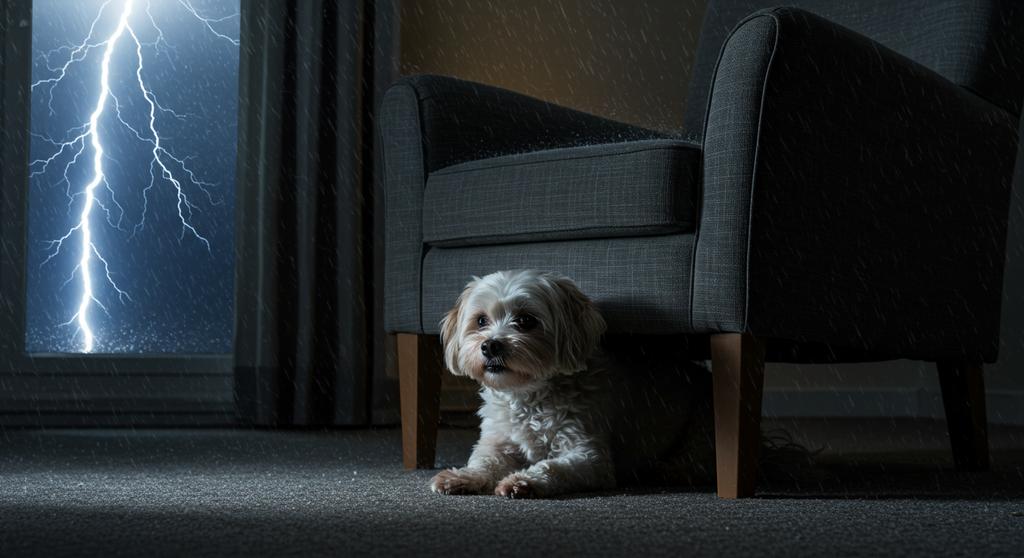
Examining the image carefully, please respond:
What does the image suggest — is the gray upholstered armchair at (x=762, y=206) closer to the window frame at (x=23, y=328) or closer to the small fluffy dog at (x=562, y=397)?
the small fluffy dog at (x=562, y=397)

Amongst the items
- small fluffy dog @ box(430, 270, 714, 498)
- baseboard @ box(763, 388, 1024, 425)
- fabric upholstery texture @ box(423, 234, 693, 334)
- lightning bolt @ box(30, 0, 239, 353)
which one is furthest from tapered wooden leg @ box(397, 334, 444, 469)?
baseboard @ box(763, 388, 1024, 425)

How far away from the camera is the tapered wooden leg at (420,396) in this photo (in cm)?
209

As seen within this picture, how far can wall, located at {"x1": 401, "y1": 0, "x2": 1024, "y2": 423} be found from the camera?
3615 millimetres

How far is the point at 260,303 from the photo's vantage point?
10.4 ft

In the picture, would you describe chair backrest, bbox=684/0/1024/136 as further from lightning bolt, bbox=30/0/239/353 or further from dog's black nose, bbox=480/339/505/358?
lightning bolt, bbox=30/0/239/353

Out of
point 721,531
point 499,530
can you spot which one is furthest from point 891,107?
point 499,530

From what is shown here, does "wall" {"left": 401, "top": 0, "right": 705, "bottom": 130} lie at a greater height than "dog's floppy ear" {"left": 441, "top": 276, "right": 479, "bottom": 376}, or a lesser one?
greater

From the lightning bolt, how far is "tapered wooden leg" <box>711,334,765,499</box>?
2211 mm

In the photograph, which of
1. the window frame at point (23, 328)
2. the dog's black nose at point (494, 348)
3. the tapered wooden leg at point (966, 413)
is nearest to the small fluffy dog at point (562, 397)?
the dog's black nose at point (494, 348)

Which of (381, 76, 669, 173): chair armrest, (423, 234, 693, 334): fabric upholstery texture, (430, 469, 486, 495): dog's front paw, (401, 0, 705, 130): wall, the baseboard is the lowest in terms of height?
the baseboard

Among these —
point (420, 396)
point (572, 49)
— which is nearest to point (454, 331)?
point (420, 396)

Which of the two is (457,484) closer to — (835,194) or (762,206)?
(762,206)

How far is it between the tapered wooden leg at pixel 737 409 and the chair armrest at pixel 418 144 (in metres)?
0.66

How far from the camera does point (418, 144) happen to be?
208 cm
